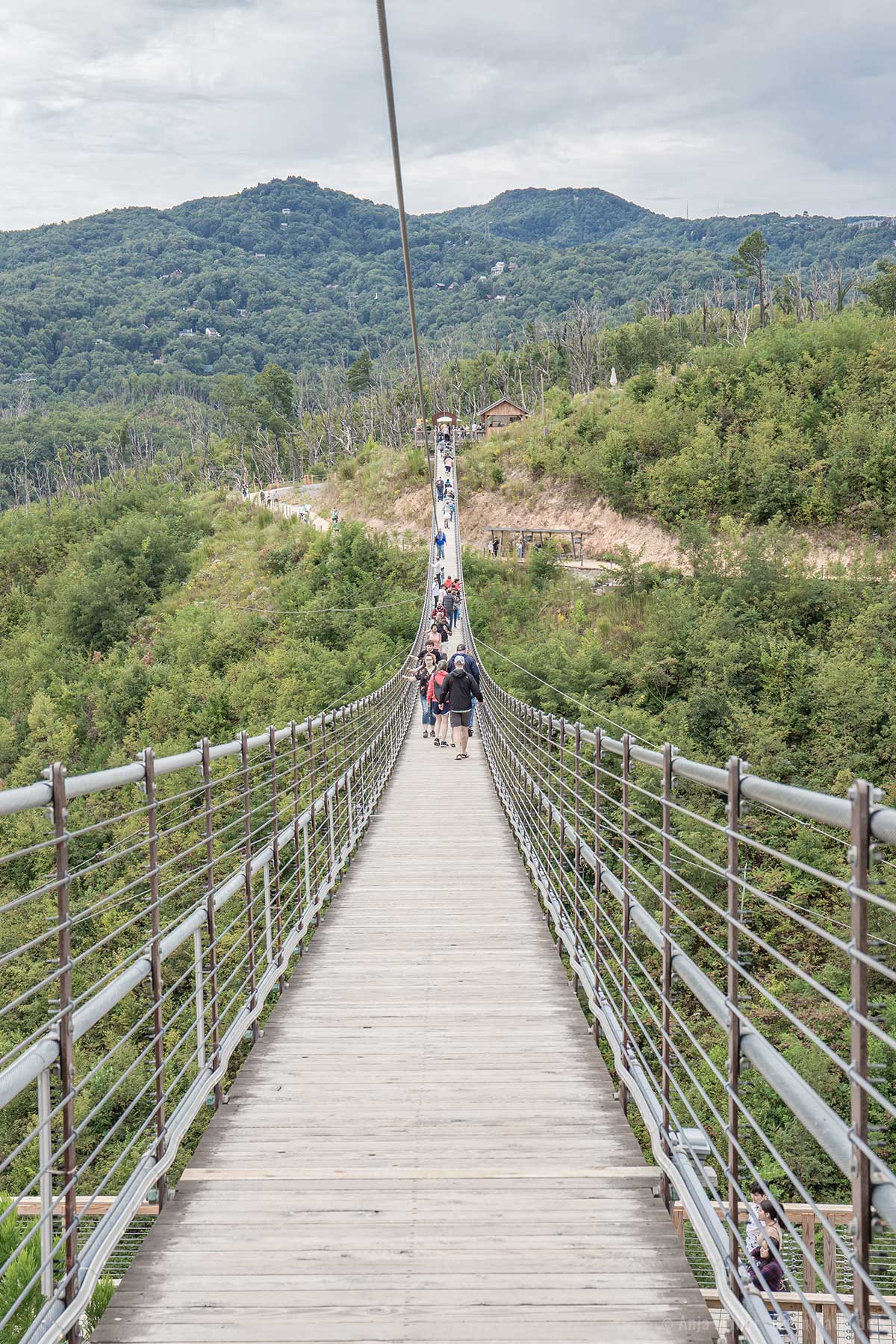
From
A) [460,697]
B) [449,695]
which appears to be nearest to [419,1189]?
[460,697]

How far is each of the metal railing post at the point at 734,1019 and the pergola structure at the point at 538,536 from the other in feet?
130

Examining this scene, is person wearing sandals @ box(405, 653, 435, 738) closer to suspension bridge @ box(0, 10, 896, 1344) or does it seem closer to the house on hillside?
suspension bridge @ box(0, 10, 896, 1344)

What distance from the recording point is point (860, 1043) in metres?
1.62

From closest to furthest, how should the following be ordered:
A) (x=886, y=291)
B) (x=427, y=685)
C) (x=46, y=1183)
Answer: (x=46, y=1183) → (x=427, y=685) → (x=886, y=291)

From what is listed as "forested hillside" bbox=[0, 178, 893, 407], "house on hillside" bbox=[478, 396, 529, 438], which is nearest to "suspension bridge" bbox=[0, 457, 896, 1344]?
"house on hillside" bbox=[478, 396, 529, 438]

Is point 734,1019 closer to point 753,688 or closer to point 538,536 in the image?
point 753,688

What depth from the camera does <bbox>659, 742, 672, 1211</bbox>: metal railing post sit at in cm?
317

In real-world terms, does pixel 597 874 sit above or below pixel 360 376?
below

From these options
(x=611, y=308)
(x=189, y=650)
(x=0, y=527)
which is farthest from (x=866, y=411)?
(x=611, y=308)

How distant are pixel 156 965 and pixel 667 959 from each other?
161 cm

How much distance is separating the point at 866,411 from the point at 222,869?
26.5 m

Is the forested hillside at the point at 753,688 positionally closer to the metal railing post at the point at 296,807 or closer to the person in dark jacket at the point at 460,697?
the person in dark jacket at the point at 460,697

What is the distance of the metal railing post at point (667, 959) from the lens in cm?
317

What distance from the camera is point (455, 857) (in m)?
9.14
